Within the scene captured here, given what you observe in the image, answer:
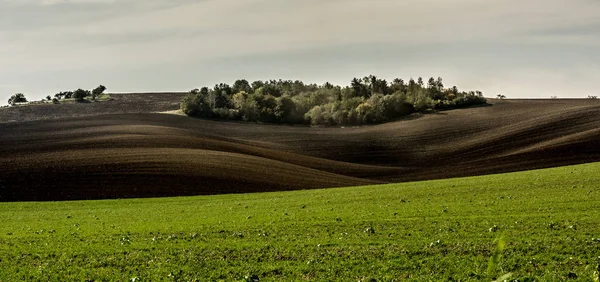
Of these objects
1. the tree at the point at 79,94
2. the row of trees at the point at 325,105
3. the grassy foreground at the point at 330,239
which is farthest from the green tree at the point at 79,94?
the grassy foreground at the point at 330,239

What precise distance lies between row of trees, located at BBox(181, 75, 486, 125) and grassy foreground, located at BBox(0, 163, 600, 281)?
7015 cm

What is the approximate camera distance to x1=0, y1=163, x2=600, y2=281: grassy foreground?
19422mm

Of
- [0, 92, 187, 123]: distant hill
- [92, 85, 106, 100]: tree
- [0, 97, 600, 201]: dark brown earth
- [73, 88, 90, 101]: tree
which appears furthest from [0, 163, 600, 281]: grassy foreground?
[92, 85, 106, 100]: tree

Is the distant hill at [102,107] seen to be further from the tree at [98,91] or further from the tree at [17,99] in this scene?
the tree at [17,99]

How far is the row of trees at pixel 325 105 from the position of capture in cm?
11412

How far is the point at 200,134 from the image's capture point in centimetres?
9019

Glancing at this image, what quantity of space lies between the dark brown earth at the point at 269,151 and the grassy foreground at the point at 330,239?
15.8 metres

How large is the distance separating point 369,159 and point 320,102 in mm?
38881

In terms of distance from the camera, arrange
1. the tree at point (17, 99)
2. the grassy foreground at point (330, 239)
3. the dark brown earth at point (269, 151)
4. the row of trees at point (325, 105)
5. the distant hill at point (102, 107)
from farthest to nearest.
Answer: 1. the tree at point (17, 99)
2. the row of trees at point (325, 105)
3. the distant hill at point (102, 107)
4. the dark brown earth at point (269, 151)
5. the grassy foreground at point (330, 239)

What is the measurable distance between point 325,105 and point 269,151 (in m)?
39.1

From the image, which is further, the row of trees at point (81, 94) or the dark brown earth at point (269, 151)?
the row of trees at point (81, 94)

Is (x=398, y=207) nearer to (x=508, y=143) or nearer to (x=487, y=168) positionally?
(x=487, y=168)

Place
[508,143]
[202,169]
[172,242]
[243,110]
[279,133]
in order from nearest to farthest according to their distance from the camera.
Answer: [172,242] → [202,169] → [508,143] → [279,133] → [243,110]

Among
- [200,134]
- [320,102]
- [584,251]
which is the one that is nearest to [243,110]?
[320,102]
